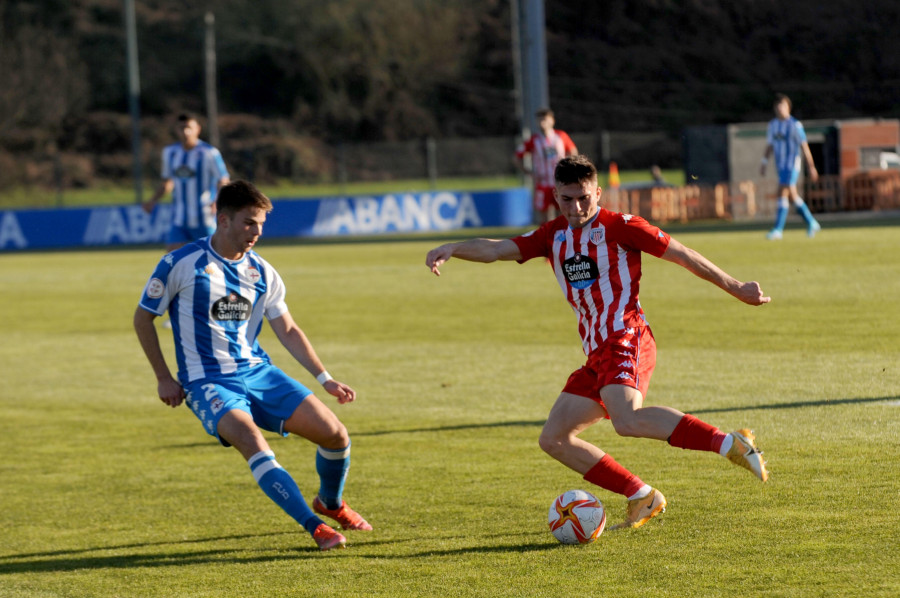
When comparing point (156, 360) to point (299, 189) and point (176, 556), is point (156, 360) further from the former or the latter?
point (299, 189)

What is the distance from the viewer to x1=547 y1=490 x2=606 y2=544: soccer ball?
17.2 ft

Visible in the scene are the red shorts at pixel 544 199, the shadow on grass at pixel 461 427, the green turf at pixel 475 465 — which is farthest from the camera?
the red shorts at pixel 544 199

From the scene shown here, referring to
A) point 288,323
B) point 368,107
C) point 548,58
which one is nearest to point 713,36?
point 548,58

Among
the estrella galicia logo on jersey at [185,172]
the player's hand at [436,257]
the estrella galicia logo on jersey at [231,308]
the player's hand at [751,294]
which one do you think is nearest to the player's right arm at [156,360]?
the estrella galicia logo on jersey at [231,308]

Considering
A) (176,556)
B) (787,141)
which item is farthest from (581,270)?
(787,141)

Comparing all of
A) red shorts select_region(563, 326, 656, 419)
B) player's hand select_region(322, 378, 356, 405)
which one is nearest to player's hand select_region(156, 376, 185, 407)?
player's hand select_region(322, 378, 356, 405)

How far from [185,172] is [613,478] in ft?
33.2

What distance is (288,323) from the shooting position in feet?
19.4

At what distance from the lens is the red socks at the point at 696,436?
506 cm

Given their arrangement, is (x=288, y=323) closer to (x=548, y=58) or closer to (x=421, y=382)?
(x=421, y=382)

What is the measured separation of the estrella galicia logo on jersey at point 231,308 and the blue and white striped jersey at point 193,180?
9.01m

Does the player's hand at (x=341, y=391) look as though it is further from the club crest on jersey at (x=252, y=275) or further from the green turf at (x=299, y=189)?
the green turf at (x=299, y=189)

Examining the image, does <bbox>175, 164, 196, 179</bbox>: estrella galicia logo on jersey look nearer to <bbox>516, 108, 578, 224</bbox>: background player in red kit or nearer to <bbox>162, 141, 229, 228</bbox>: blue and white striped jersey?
<bbox>162, 141, 229, 228</bbox>: blue and white striped jersey

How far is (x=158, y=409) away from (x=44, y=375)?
2.28m
